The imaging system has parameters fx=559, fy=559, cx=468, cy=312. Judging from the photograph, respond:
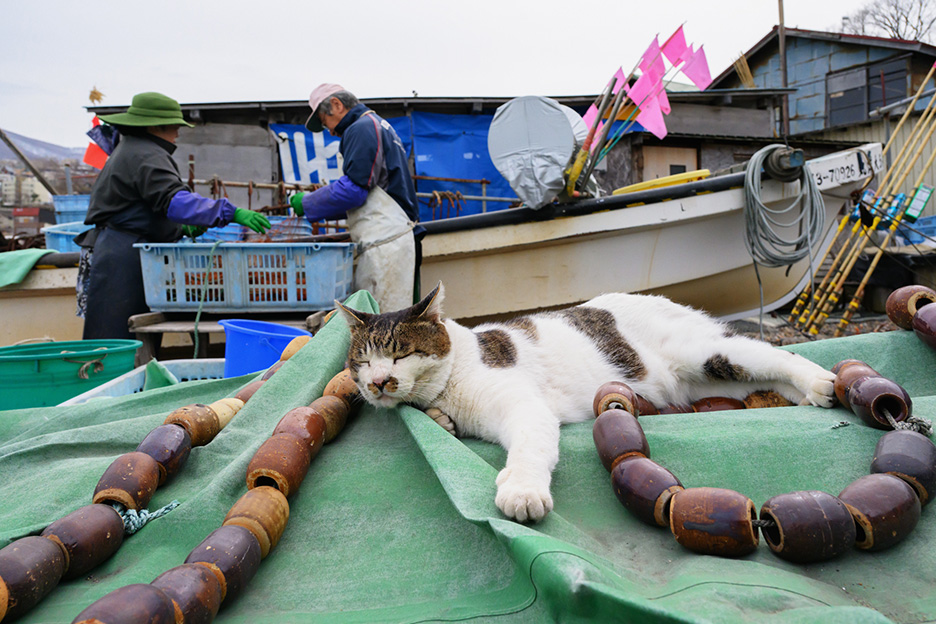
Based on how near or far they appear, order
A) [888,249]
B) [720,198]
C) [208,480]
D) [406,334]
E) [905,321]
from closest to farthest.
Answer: [208,480] < [406,334] < [905,321] < [720,198] < [888,249]

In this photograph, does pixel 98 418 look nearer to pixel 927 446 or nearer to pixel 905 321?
pixel 927 446

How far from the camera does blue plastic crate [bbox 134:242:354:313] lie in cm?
366

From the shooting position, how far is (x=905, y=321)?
2.13 m

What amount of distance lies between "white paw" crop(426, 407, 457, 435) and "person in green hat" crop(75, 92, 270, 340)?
8.64ft

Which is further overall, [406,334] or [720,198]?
[720,198]

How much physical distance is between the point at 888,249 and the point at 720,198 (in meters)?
6.36

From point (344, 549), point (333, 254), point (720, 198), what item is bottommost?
point (344, 549)

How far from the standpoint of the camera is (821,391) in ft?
5.90

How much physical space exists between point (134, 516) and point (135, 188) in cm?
313

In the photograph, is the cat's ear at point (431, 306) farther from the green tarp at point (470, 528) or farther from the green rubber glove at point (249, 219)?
the green rubber glove at point (249, 219)

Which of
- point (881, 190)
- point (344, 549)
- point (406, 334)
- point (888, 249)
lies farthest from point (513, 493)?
point (888, 249)

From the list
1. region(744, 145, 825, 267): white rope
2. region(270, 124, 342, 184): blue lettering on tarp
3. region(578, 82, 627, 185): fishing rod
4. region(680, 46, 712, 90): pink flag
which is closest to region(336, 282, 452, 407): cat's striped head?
region(578, 82, 627, 185): fishing rod

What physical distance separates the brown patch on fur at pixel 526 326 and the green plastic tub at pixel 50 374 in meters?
2.05

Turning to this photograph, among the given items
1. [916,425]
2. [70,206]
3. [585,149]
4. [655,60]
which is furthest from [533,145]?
[70,206]
